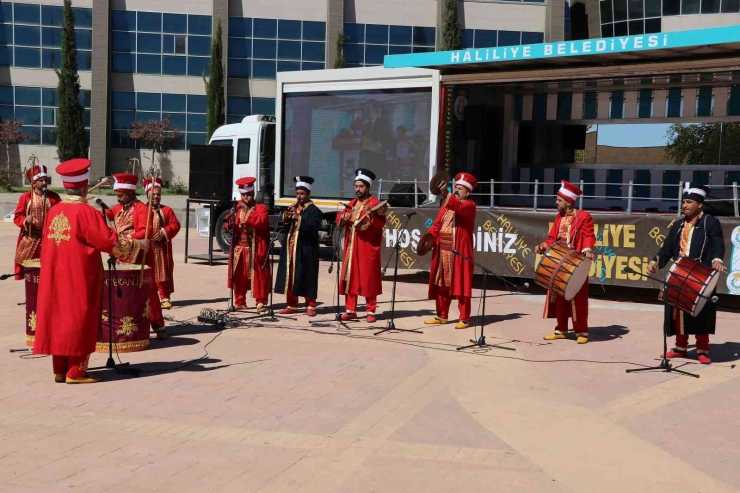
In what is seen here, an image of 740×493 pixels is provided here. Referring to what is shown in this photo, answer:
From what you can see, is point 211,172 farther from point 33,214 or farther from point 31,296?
point 31,296

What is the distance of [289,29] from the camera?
46.6 meters

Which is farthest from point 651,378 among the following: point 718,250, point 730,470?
point 730,470

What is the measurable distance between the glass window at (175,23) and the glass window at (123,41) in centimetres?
164

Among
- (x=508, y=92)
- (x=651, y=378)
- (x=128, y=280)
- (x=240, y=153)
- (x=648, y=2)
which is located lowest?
(x=651, y=378)

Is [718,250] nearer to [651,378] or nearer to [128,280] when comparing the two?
[651,378]

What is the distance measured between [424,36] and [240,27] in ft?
29.8

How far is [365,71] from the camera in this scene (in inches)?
728

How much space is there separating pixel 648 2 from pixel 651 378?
25.9 meters

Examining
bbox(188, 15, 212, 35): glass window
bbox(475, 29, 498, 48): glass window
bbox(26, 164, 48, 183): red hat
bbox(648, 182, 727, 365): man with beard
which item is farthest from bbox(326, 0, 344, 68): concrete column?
bbox(648, 182, 727, 365): man with beard

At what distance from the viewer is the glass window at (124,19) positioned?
46062mm

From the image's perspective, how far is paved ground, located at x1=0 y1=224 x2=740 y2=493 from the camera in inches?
237

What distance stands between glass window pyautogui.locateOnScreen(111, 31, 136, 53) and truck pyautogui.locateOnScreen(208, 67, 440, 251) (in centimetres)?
2656

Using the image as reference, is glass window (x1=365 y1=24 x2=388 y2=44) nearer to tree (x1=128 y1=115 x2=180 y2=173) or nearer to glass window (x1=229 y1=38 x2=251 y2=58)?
glass window (x1=229 y1=38 x2=251 y2=58)

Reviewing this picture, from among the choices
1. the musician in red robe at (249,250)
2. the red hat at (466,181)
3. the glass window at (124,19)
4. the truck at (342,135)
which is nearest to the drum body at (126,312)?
the musician in red robe at (249,250)
